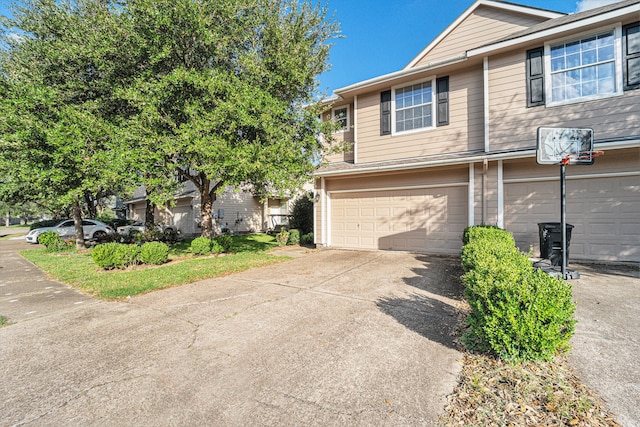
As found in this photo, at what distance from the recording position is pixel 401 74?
9523 mm

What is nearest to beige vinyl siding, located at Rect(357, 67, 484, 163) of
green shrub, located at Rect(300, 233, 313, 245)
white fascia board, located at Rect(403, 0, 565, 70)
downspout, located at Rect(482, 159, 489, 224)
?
downspout, located at Rect(482, 159, 489, 224)

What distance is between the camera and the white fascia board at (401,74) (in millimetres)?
8727

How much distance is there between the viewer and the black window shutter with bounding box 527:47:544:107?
25.6 feet

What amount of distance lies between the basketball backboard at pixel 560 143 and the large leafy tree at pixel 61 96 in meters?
9.15

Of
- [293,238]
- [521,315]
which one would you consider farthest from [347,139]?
[521,315]

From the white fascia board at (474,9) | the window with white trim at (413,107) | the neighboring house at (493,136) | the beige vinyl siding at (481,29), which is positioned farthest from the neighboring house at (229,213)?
the beige vinyl siding at (481,29)

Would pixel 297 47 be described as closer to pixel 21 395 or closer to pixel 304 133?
pixel 304 133

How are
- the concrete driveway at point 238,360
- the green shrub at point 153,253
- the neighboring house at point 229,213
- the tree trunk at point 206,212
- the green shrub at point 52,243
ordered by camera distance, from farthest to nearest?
the neighboring house at point 229,213 < the green shrub at point 52,243 < the tree trunk at point 206,212 < the green shrub at point 153,253 < the concrete driveway at point 238,360

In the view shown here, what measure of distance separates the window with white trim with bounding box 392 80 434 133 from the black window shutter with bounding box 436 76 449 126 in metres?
0.22

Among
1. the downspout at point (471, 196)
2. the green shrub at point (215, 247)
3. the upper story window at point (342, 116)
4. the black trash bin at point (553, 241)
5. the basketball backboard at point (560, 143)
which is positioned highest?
the upper story window at point (342, 116)

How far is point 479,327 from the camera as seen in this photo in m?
2.93

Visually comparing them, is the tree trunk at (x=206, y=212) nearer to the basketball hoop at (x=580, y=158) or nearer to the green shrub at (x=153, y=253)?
the green shrub at (x=153, y=253)

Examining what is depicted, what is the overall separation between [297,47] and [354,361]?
8964 millimetres

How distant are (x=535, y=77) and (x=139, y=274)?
11.6 meters
